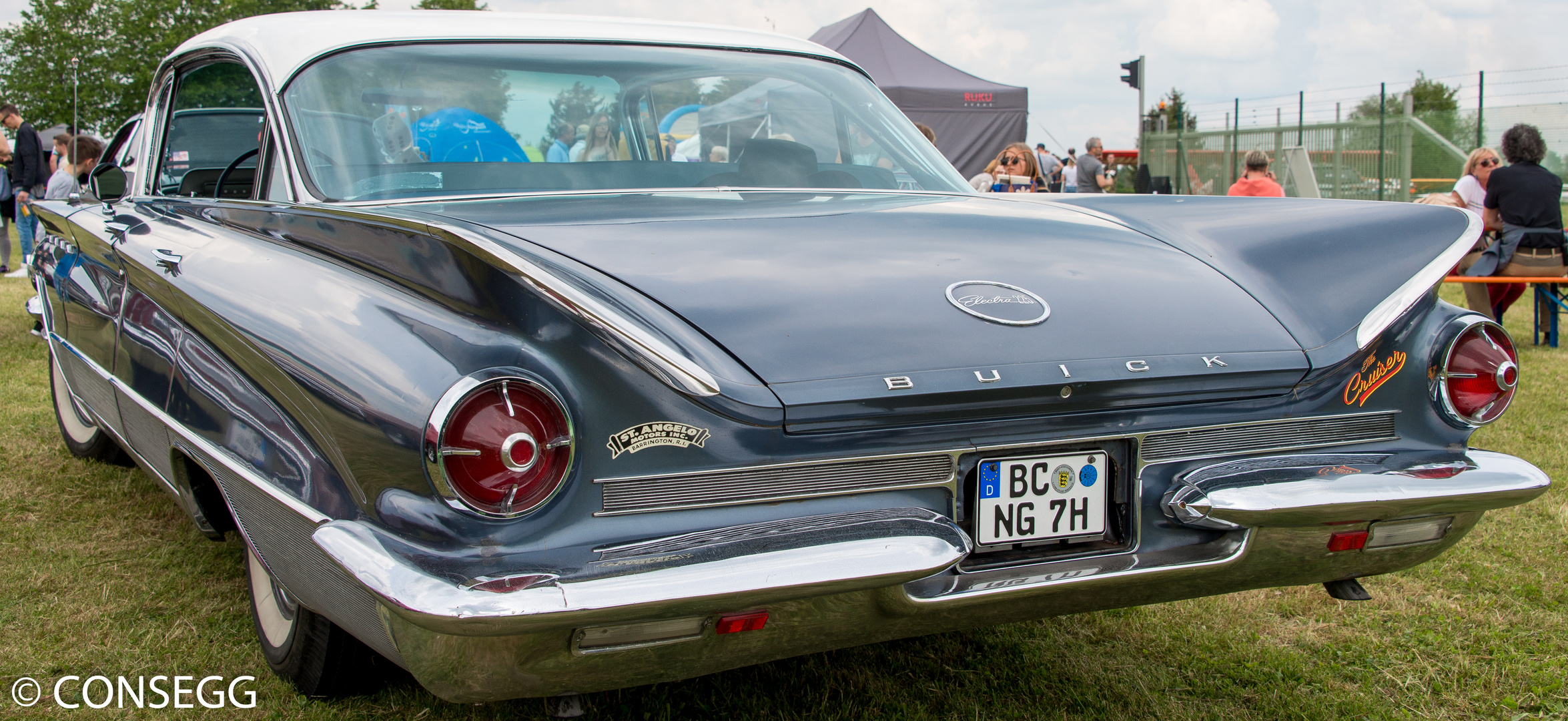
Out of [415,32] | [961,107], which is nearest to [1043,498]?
[415,32]

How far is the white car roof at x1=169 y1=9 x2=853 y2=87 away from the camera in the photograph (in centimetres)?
271

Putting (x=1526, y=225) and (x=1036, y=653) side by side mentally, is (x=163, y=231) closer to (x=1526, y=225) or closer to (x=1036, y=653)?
(x=1036, y=653)

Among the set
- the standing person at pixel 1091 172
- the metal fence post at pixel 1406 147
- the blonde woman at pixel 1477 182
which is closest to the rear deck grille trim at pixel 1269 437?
the blonde woman at pixel 1477 182

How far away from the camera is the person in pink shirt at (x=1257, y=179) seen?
930 centimetres

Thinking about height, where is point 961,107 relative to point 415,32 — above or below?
above

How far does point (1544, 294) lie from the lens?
7.43 metres

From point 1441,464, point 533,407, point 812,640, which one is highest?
point 533,407

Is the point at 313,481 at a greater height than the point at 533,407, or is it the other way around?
the point at 533,407

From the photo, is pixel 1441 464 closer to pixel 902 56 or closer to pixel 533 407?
pixel 533 407

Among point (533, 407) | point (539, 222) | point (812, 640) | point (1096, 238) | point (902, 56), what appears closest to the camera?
point (533, 407)

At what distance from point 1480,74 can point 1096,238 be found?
15.4 metres

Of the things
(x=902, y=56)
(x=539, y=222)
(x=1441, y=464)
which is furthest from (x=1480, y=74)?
(x=539, y=222)

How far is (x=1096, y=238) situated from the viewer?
224cm

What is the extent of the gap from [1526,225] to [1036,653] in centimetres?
658
